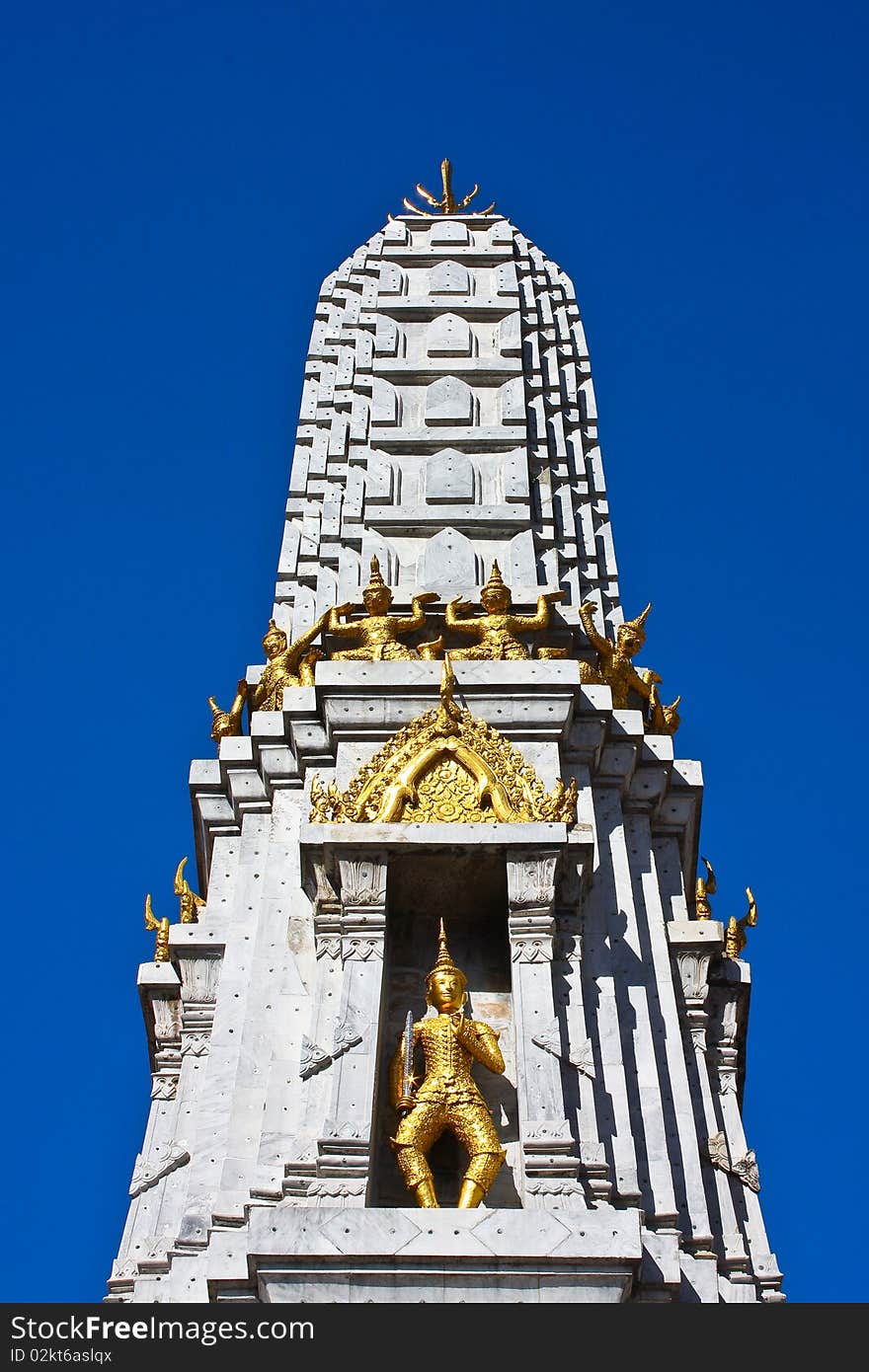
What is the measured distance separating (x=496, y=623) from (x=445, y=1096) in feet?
26.3

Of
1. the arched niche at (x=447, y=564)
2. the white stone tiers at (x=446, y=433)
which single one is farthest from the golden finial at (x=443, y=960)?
the arched niche at (x=447, y=564)

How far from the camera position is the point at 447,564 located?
30.0m

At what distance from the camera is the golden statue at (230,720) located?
95.6 feet

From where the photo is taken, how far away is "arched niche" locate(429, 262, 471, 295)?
36188 mm

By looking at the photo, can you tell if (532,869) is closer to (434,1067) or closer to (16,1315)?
(434,1067)

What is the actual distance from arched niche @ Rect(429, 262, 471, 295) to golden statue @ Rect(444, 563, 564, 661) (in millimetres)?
9312

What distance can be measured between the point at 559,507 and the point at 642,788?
688 centimetres

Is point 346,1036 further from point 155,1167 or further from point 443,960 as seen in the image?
point 155,1167

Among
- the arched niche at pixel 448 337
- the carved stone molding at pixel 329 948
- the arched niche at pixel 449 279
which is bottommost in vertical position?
the carved stone molding at pixel 329 948

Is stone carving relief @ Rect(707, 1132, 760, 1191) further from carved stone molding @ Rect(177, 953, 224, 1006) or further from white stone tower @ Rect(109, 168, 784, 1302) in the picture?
carved stone molding @ Rect(177, 953, 224, 1006)

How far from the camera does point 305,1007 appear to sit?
23.9 metres

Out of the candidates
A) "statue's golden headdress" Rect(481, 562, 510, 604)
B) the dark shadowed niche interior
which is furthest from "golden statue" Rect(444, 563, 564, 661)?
the dark shadowed niche interior

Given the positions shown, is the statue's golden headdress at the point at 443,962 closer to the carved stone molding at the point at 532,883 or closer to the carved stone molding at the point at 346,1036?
the carved stone molding at the point at 532,883

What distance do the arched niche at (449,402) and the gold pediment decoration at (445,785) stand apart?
8.60m
